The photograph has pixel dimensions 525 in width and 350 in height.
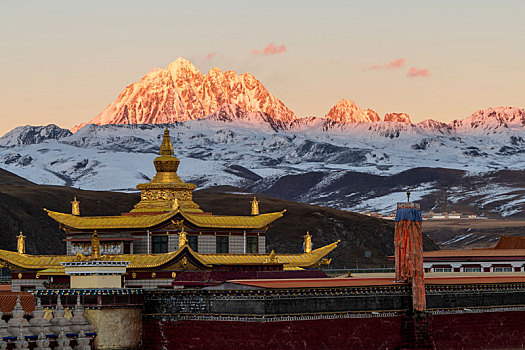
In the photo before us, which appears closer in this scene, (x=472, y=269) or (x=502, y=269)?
(x=502, y=269)

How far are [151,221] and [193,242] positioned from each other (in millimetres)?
3175

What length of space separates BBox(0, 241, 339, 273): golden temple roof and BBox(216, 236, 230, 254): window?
6.59ft

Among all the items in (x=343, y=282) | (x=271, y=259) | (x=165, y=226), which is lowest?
(x=343, y=282)

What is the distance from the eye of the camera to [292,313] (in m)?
58.4

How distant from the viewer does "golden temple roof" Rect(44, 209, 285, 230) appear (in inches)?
2901

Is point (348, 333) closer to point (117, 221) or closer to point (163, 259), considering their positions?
point (163, 259)

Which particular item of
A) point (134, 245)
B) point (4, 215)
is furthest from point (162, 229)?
point (4, 215)

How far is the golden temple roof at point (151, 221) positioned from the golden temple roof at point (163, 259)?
2.28 metres

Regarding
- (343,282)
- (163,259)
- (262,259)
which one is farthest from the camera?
(262,259)

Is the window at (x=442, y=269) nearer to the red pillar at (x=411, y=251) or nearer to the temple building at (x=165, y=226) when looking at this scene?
the temple building at (x=165, y=226)

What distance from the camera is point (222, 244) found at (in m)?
76.5

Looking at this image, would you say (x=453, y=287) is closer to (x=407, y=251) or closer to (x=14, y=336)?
(x=407, y=251)

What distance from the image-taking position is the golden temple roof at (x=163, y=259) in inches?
2766

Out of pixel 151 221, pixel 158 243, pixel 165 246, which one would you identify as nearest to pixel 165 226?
pixel 151 221
